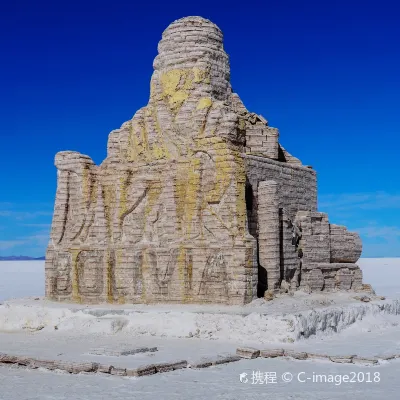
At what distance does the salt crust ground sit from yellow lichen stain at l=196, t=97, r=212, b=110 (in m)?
7.02

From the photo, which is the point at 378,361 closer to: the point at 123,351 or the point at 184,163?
the point at 123,351

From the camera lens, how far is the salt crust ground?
13062 mm

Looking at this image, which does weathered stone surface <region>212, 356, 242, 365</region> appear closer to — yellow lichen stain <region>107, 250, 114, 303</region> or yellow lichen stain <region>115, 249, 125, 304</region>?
yellow lichen stain <region>115, 249, 125, 304</region>

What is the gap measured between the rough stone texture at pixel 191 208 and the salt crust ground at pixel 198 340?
113cm

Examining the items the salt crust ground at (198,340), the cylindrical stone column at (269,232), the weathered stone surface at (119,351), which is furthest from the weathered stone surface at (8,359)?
the cylindrical stone column at (269,232)

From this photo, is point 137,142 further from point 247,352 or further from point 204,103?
point 247,352

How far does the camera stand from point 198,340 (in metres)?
18.6

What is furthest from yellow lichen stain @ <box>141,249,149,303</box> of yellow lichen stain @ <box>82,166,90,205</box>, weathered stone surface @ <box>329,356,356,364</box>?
weathered stone surface @ <box>329,356,356,364</box>

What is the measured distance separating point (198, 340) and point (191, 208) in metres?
5.08

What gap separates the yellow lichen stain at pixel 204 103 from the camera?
23341 mm

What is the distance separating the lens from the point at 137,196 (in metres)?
23.3

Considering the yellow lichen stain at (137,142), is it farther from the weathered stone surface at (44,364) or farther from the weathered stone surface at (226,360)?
the weathered stone surface at (44,364)

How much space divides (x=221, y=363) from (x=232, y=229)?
6607 millimetres

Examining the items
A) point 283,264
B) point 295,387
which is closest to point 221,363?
point 295,387
